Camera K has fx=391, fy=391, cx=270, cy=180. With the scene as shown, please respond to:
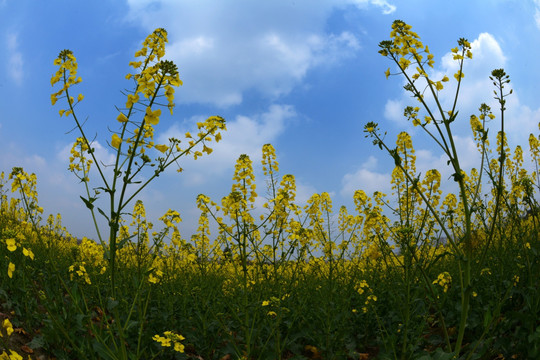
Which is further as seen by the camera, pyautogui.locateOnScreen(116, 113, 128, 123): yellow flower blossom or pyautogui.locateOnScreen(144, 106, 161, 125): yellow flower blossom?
pyautogui.locateOnScreen(116, 113, 128, 123): yellow flower blossom

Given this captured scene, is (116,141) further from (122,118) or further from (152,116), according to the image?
(152,116)

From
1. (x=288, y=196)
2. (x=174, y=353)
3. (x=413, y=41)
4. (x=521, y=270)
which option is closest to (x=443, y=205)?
(x=521, y=270)

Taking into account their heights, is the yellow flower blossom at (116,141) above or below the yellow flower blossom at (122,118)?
below

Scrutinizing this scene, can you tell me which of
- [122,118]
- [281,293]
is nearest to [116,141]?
[122,118]

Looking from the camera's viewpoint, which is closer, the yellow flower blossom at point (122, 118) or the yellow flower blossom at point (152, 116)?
the yellow flower blossom at point (152, 116)

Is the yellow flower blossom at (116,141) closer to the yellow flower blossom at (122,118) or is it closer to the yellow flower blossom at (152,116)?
the yellow flower blossom at (122,118)

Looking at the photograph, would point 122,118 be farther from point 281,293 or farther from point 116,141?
point 281,293

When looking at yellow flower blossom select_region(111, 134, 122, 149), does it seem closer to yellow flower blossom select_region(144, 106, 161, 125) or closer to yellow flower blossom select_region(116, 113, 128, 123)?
yellow flower blossom select_region(116, 113, 128, 123)

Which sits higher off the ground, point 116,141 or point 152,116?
point 152,116

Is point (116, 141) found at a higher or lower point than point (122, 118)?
lower

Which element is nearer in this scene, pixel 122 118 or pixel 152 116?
pixel 152 116

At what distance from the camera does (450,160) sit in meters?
2.81

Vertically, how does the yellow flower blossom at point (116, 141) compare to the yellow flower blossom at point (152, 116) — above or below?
below

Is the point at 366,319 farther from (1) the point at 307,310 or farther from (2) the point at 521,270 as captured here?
(2) the point at 521,270
